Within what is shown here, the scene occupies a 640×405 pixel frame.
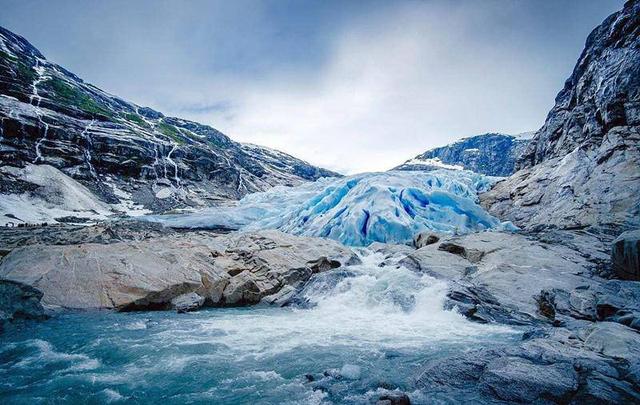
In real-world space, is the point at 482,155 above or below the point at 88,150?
above

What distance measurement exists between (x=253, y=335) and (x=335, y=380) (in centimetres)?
319

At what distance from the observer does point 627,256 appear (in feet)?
32.7

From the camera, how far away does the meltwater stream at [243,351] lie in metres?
5.10

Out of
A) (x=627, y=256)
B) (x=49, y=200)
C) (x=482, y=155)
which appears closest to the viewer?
(x=627, y=256)

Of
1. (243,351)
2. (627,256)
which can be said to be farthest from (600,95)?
(243,351)

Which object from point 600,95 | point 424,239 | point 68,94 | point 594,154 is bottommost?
point 424,239

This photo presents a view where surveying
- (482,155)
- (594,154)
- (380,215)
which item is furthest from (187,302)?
(482,155)

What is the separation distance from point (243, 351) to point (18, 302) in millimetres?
5806

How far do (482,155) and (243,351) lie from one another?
406ft

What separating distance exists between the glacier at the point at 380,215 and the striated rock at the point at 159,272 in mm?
5361

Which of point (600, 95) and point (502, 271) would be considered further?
point (600, 95)

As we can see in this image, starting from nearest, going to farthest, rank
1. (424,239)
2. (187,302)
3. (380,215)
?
(187,302)
(424,239)
(380,215)

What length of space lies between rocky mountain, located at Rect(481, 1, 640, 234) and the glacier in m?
2.82

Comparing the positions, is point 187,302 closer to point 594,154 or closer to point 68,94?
point 594,154
